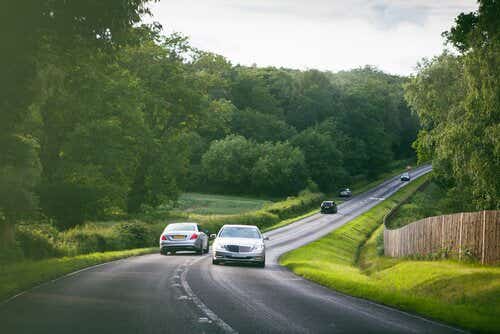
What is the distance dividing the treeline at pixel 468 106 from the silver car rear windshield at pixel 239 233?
10522 mm

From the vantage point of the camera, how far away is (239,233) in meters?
28.6

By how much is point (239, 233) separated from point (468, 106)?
471 inches

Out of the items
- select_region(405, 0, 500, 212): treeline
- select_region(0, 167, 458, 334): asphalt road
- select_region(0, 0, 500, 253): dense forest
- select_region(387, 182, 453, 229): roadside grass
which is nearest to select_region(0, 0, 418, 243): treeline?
select_region(0, 0, 500, 253): dense forest

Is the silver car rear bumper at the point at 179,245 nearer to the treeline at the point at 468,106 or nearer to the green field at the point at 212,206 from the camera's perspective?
the treeline at the point at 468,106

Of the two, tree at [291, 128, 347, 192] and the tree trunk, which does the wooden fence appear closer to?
the tree trunk

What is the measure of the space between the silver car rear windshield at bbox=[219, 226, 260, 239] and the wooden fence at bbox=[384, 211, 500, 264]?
706 cm

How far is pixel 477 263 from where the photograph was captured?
22.8 meters

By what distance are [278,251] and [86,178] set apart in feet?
43.1

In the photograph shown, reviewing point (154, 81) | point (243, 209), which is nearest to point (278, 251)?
point (154, 81)

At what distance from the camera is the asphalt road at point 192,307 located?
10578 mm

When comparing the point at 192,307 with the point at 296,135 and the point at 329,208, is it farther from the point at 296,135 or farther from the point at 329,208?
the point at 296,135

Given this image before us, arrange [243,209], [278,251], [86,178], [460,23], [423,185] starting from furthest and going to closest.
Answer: [423,185], [243,209], [278,251], [86,178], [460,23]

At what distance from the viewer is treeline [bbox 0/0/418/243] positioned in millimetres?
16125

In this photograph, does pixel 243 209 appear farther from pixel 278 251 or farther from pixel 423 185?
pixel 278 251
